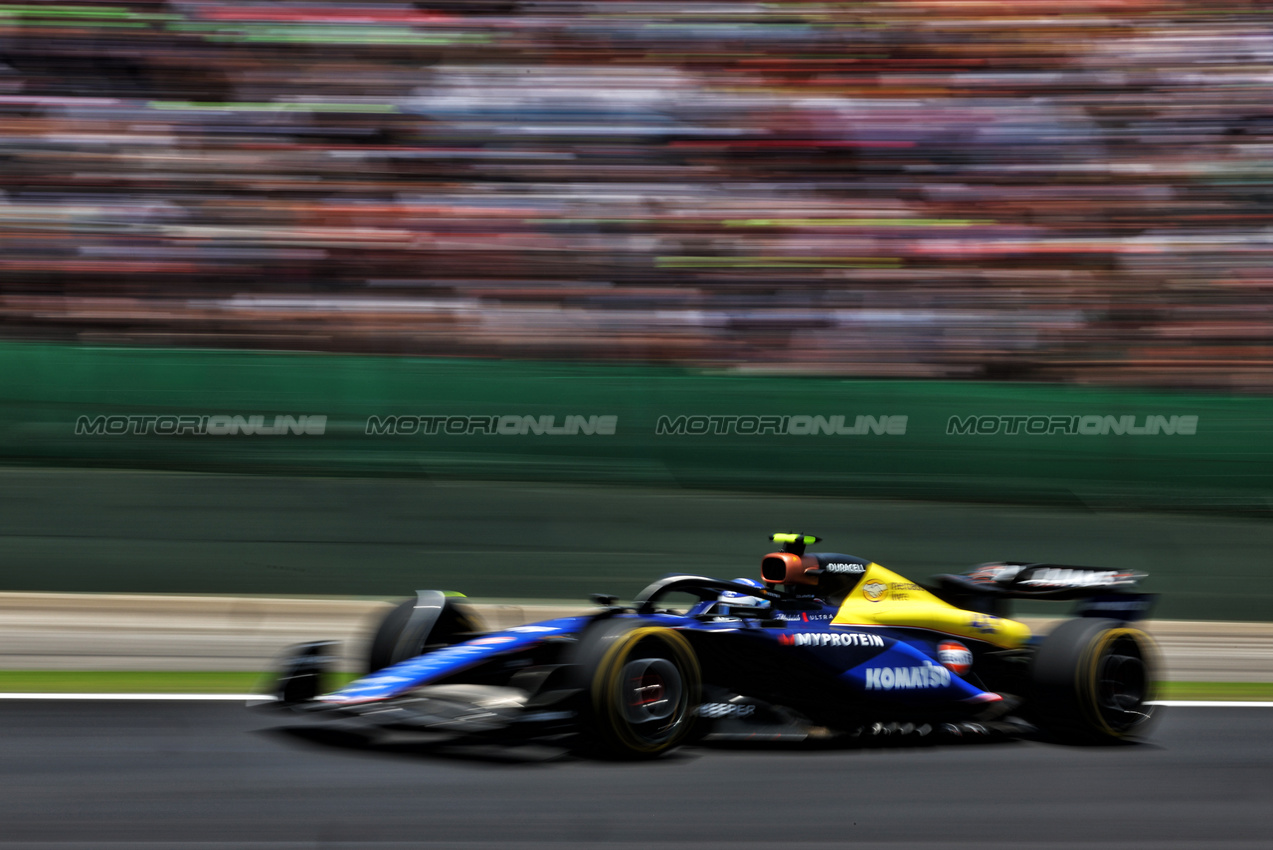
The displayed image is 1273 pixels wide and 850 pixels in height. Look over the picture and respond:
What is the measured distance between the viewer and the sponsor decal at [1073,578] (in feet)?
19.0

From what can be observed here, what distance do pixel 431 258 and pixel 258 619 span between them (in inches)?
114

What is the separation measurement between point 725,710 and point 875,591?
0.92 meters

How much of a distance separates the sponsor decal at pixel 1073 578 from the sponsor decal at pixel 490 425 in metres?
2.79

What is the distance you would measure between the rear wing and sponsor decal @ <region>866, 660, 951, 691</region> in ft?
1.97

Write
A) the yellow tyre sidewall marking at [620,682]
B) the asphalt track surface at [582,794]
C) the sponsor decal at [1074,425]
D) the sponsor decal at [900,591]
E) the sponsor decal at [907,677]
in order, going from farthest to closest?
1. the sponsor decal at [1074,425]
2. the sponsor decal at [900,591]
3. the sponsor decal at [907,677]
4. the yellow tyre sidewall marking at [620,682]
5. the asphalt track surface at [582,794]

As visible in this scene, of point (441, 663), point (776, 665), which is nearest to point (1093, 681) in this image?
point (776, 665)

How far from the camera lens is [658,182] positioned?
9.39 metres

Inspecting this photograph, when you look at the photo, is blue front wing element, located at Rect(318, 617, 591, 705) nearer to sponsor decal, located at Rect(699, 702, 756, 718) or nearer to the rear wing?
sponsor decal, located at Rect(699, 702, 756, 718)

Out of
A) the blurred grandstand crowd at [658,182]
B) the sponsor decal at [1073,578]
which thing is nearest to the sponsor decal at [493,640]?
the sponsor decal at [1073,578]

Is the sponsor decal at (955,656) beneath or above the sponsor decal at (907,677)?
above

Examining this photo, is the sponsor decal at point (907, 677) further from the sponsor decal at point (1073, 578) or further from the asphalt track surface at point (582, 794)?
the sponsor decal at point (1073, 578)

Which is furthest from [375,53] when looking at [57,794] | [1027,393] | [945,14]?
[57,794]

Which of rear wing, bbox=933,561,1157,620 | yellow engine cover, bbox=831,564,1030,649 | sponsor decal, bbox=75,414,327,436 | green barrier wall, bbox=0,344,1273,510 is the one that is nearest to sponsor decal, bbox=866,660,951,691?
yellow engine cover, bbox=831,564,1030,649

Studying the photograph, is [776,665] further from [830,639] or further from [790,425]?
[790,425]
